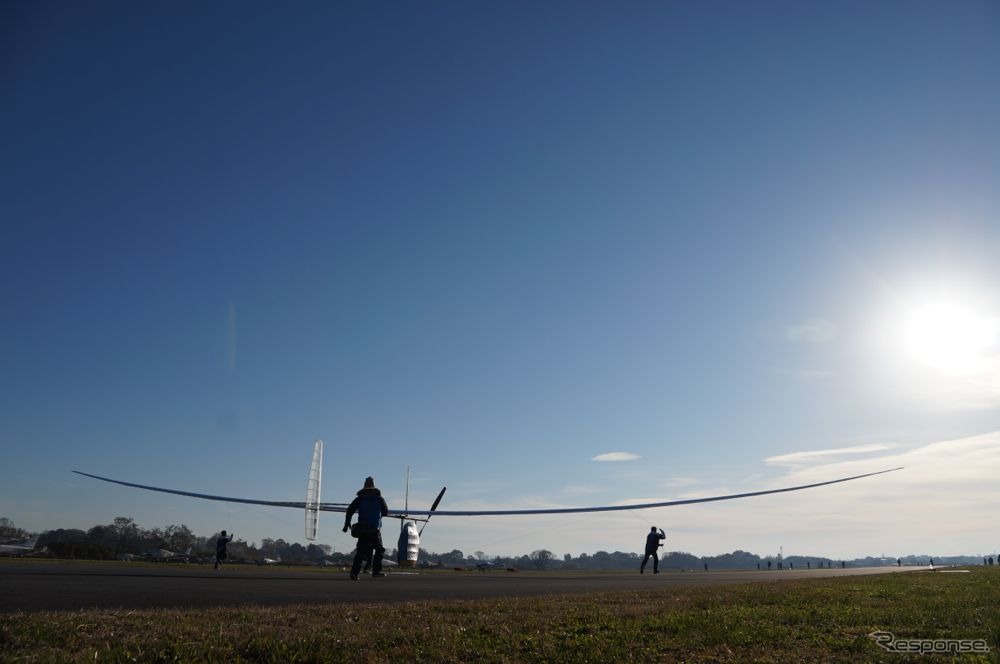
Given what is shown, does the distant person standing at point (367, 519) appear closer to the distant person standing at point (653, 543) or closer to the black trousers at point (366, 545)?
the black trousers at point (366, 545)

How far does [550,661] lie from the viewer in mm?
5426

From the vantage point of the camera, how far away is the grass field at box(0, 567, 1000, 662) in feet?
17.5

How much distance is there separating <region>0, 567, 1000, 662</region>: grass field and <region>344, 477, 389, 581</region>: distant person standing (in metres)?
6.57

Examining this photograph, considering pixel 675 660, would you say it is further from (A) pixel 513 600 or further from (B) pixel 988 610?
(B) pixel 988 610

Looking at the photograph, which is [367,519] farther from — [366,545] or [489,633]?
[489,633]

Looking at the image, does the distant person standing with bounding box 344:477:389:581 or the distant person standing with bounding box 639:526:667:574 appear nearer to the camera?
the distant person standing with bounding box 344:477:389:581

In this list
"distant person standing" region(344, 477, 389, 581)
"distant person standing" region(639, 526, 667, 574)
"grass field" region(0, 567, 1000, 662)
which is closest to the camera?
"grass field" region(0, 567, 1000, 662)

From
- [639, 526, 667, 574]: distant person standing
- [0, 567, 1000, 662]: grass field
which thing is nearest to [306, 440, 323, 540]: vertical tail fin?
[639, 526, 667, 574]: distant person standing

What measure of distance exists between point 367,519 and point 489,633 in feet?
30.7

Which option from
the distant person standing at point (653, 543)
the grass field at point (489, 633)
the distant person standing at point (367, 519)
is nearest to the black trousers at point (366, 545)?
the distant person standing at point (367, 519)

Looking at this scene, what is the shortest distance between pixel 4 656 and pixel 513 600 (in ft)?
21.6

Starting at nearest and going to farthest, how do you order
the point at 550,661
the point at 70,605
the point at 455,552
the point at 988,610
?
the point at 550,661, the point at 70,605, the point at 988,610, the point at 455,552

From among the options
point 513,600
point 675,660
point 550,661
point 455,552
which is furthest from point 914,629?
point 455,552

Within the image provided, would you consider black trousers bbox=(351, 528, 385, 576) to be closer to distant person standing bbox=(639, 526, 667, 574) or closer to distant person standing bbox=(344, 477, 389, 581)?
distant person standing bbox=(344, 477, 389, 581)
